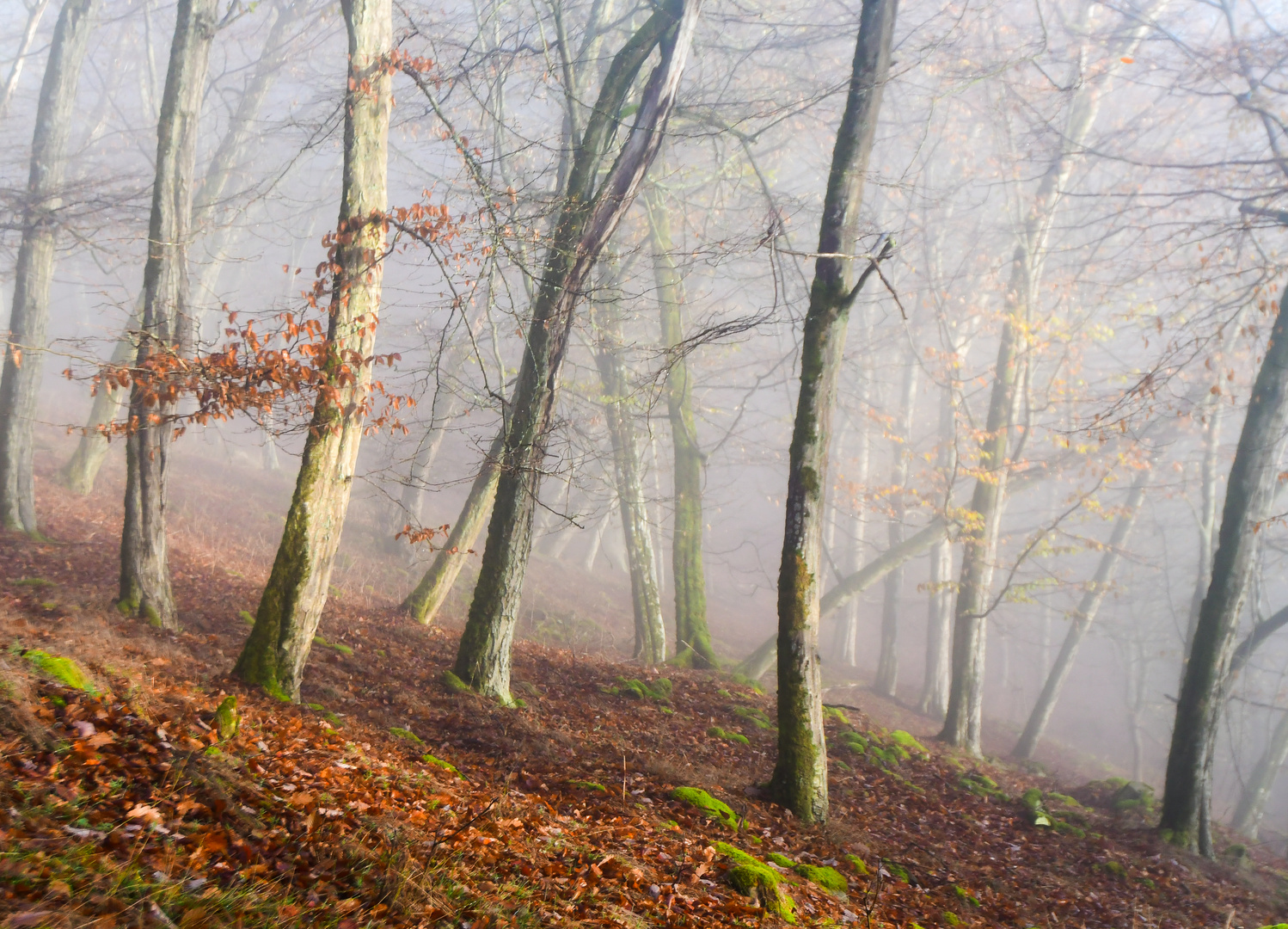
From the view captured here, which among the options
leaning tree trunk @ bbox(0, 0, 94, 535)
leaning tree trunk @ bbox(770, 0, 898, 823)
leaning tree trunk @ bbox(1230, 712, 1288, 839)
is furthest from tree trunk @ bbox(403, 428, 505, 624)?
leaning tree trunk @ bbox(1230, 712, 1288, 839)

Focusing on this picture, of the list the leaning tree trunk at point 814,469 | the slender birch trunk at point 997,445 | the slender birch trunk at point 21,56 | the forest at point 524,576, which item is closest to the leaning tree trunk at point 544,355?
the forest at point 524,576

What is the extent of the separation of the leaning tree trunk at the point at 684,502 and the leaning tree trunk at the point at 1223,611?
6577 millimetres

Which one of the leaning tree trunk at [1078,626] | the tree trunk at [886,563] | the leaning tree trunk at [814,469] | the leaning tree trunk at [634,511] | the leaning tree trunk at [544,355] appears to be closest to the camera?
the leaning tree trunk at [814,469]

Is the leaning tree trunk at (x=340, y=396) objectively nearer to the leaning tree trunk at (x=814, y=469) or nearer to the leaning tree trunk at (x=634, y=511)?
the leaning tree trunk at (x=814, y=469)

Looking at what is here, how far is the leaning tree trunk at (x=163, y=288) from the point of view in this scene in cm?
689

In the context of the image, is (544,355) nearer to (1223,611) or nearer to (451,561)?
(451,561)

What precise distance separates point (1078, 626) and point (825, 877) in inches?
628

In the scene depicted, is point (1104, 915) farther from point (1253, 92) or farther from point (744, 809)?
point (1253, 92)

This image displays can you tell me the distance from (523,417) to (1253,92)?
8840 mm

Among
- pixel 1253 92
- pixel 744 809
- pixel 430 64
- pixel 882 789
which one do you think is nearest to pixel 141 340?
pixel 430 64

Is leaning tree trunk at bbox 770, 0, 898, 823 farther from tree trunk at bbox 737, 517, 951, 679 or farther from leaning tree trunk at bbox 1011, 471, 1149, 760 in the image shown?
leaning tree trunk at bbox 1011, 471, 1149, 760

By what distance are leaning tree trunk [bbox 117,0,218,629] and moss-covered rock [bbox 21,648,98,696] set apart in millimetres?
2719

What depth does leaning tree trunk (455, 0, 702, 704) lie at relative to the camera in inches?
286

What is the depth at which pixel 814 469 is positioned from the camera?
6004mm
